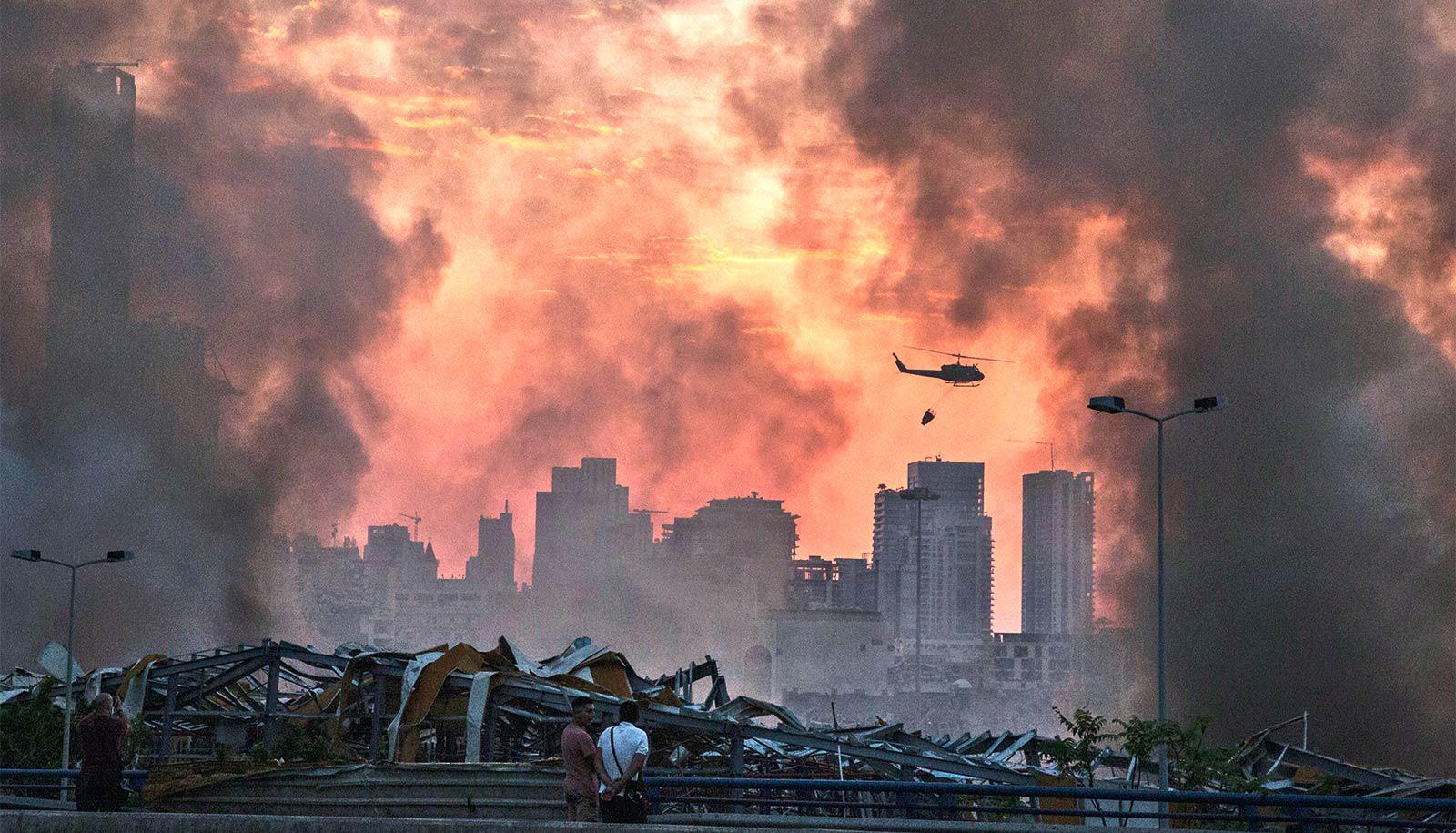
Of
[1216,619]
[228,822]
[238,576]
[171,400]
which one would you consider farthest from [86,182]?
[228,822]

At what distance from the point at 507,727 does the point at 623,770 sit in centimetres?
2582

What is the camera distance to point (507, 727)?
138ft

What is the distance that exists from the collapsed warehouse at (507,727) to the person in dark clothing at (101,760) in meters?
12.1

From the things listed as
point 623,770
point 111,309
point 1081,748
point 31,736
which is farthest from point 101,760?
point 111,309

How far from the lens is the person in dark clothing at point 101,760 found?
1859cm

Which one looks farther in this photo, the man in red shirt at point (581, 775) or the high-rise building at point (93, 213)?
the high-rise building at point (93, 213)

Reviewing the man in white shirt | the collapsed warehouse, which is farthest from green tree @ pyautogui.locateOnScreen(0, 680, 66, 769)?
the man in white shirt

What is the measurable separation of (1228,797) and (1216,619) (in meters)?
69.8

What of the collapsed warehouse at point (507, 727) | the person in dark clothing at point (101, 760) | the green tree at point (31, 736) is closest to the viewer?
the person in dark clothing at point (101, 760)

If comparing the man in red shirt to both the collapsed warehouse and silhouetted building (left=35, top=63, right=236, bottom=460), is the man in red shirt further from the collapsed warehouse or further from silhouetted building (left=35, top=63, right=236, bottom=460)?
silhouetted building (left=35, top=63, right=236, bottom=460)

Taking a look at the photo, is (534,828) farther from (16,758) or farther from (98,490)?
(98,490)

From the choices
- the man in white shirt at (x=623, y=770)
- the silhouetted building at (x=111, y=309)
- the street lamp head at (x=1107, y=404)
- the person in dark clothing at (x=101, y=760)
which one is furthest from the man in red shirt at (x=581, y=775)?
the silhouetted building at (x=111, y=309)

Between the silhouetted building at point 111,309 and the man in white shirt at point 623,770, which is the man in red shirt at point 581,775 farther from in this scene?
the silhouetted building at point 111,309

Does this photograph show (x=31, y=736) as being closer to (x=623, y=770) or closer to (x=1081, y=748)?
(x=1081, y=748)
